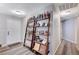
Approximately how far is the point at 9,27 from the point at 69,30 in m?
0.79

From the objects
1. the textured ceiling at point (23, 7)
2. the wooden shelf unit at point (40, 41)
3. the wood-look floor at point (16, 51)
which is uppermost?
the textured ceiling at point (23, 7)

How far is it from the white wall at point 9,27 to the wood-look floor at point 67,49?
553mm

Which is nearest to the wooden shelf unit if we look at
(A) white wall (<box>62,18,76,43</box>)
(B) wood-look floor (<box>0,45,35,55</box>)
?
(B) wood-look floor (<box>0,45,35,55</box>)

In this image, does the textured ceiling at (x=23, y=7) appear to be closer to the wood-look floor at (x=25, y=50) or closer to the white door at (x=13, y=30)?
the white door at (x=13, y=30)

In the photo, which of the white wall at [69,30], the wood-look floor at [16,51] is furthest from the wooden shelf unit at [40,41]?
the white wall at [69,30]

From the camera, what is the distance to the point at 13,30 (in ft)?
4.99

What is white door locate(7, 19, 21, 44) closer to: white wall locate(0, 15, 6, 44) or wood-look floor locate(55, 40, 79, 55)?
white wall locate(0, 15, 6, 44)

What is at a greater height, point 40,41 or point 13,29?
point 13,29

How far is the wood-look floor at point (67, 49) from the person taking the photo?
1.48 m

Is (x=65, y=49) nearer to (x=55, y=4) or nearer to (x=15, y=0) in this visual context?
(x=55, y=4)

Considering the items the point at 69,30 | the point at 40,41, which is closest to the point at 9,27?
the point at 40,41

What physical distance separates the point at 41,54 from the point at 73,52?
43 centimetres

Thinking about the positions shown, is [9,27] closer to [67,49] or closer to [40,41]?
[40,41]
